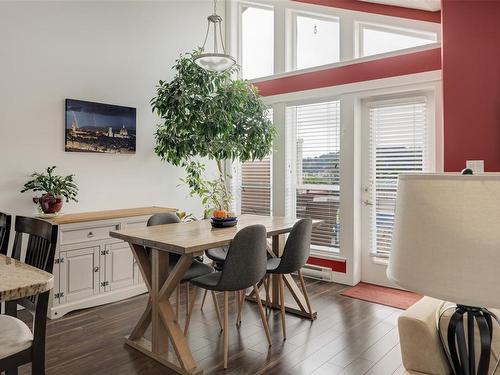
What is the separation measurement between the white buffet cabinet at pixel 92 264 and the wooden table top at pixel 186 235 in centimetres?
83

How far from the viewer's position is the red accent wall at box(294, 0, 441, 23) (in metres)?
3.90

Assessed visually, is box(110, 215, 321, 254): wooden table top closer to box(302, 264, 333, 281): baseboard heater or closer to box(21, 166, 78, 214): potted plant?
box(21, 166, 78, 214): potted plant

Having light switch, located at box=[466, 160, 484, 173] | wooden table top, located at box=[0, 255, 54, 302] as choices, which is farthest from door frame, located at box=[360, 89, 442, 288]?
wooden table top, located at box=[0, 255, 54, 302]

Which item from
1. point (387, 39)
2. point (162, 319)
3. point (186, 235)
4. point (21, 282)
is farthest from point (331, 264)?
point (21, 282)

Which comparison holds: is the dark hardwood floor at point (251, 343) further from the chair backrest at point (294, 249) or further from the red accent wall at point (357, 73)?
the red accent wall at point (357, 73)

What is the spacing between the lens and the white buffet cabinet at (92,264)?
11.4 ft

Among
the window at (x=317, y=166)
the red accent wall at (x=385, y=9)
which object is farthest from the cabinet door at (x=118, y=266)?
the red accent wall at (x=385, y=9)

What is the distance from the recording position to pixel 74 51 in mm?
4074

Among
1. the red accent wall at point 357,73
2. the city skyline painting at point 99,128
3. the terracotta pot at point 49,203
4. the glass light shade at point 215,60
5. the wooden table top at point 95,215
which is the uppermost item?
the red accent wall at point 357,73

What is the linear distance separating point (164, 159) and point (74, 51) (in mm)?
1570

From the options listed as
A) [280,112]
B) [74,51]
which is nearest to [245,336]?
[280,112]

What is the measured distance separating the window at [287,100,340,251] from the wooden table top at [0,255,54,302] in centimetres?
366

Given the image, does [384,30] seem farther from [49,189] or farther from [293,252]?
[49,189]

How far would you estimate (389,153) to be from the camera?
4293mm
